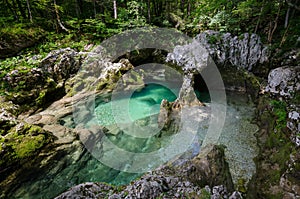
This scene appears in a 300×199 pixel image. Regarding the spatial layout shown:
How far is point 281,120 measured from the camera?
6.77 metres

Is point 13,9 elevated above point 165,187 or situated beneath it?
elevated above

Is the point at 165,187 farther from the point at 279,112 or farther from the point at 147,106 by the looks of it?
the point at 147,106

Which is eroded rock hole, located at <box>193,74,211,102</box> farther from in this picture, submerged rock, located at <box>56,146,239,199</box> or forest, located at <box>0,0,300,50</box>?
submerged rock, located at <box>56,146,239,199</box>

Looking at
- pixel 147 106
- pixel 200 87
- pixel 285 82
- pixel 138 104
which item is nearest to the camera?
pixel 285 82

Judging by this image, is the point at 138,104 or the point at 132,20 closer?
the point at 138,104

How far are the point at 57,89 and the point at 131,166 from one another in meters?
7.29

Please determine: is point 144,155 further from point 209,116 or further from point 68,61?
point 68,61

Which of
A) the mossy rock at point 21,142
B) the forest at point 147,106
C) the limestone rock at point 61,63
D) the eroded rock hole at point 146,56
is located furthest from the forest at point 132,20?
the mossy rock at point 21,142

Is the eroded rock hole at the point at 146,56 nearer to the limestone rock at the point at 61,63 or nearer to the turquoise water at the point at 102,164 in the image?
the turquoise water at the point at 102,164

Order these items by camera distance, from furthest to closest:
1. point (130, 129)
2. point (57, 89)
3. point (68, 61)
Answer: point (68, 61), point (57, 89), point (130, 129)

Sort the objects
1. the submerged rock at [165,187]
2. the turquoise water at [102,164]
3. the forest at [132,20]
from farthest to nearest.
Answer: the forest at [132,20], the turquoise water at [102,164], the submerged rock at [165,187]

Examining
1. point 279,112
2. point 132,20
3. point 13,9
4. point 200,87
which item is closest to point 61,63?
point 132,20

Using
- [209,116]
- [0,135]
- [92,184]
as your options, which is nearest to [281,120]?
[209,116]

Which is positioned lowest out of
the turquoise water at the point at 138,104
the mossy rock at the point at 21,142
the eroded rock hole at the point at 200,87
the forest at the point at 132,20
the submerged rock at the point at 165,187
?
the turquoise water at the point at 138,104
